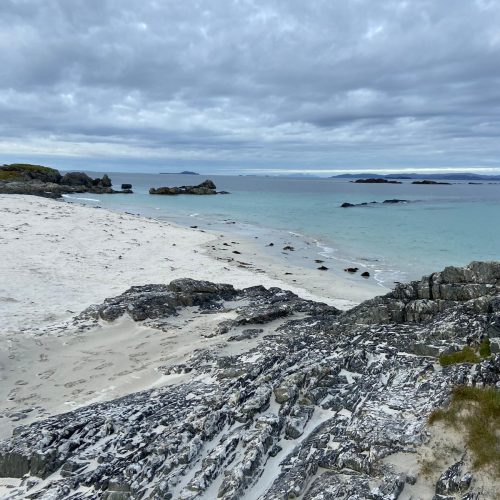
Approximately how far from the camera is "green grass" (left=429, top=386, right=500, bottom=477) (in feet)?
20.7

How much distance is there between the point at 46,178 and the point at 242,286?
99755 mm

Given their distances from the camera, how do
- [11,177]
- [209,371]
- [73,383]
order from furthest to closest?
[11,177]
[73,383]
[209,371]

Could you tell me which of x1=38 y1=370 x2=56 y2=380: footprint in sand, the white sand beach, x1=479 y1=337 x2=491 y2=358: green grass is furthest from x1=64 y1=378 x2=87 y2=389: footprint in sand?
x1=479 y1=337 x2=491 y2=358: green grass

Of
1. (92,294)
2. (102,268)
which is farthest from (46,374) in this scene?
(102,268)

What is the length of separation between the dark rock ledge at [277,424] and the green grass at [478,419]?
1.21 ft

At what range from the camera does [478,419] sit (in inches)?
272

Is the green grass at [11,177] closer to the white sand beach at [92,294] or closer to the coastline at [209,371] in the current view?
the white sand beach at [92,294]

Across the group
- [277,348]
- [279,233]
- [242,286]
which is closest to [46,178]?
[279,233]

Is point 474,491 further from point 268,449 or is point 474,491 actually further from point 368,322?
point 368,322

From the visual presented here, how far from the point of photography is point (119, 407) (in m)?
9.62

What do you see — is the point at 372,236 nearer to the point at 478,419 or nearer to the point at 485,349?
→ the point at 485,349

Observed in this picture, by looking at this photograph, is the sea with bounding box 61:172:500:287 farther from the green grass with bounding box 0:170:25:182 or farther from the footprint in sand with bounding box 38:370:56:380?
the green grass with bounding box 0:170:25:182

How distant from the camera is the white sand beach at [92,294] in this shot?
1184cm

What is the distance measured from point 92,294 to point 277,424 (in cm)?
1402
